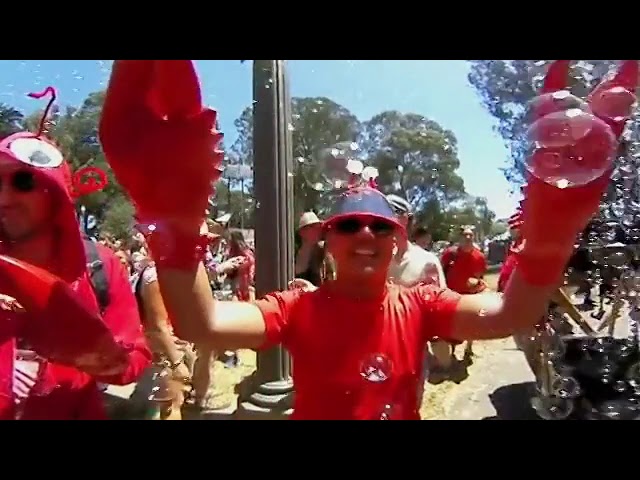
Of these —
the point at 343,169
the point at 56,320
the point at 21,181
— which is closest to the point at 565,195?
the point at 343,169

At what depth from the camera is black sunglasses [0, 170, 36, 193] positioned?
57.1 inches

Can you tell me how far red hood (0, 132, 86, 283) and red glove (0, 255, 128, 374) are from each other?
0.41 feet

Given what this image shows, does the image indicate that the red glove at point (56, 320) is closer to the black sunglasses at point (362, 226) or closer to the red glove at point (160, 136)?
the red glove at point (160, 136)

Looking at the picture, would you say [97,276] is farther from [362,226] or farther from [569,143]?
[569,143]

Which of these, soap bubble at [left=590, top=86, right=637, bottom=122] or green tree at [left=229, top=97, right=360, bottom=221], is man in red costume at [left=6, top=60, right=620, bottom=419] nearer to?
soap bubble at [left=590, top=86, right=637, bottom=122]

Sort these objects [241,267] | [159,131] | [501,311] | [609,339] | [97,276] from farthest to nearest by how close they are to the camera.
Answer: [609,339] < [241,267] < [97,276] < [501,311] < [159,131]

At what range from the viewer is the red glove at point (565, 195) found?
128cm

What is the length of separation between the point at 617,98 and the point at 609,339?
118 cm

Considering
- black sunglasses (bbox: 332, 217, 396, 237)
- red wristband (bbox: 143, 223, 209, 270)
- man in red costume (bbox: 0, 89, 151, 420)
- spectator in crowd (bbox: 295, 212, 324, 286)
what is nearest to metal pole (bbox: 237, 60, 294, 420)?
spectator in crowd (bbox: 295, 212, 324, 286)

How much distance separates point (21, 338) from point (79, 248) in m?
0.22

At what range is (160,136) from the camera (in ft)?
3.86

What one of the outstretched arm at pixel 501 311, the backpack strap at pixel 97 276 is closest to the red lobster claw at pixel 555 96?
the outstretched arm at pixel 501 311

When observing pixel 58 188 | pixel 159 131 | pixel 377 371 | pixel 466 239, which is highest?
pixel 159 131
